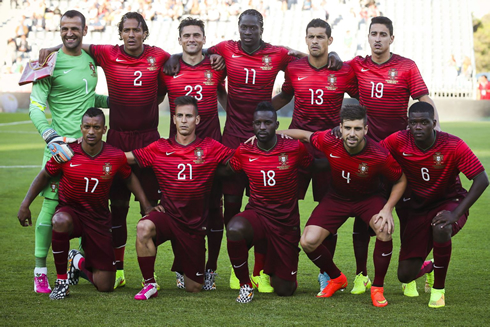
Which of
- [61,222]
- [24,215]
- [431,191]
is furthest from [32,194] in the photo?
[431,191]

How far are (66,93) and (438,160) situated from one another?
116 inches

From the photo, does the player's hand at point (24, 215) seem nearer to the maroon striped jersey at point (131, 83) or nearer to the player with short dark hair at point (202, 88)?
the maroon striped jersey at point (131, 83)

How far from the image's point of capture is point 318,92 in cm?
534

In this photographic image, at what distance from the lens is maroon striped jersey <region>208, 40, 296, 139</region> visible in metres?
5.43

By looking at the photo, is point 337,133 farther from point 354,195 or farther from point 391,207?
point 391,207

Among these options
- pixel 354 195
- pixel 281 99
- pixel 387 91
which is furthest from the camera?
pixel 281 99

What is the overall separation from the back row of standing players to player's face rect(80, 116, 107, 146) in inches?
15.8

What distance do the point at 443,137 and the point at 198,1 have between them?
31.8 m

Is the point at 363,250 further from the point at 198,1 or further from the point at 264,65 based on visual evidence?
the point at 198,1

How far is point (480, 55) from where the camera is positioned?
46.9m

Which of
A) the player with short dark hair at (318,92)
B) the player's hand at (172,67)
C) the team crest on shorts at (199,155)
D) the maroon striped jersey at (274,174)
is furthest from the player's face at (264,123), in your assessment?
the player's hand at (172,67)

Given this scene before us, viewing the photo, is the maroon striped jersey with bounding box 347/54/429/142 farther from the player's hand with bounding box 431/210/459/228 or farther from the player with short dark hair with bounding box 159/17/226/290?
the player with short dark hair with bounding box 159/17/226/290

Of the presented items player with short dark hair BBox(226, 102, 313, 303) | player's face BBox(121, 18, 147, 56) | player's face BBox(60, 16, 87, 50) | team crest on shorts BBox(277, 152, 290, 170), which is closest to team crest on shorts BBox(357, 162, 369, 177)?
player with short dark hair BBox(226, 102, 313, 303)

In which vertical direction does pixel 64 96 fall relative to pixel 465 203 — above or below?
above
